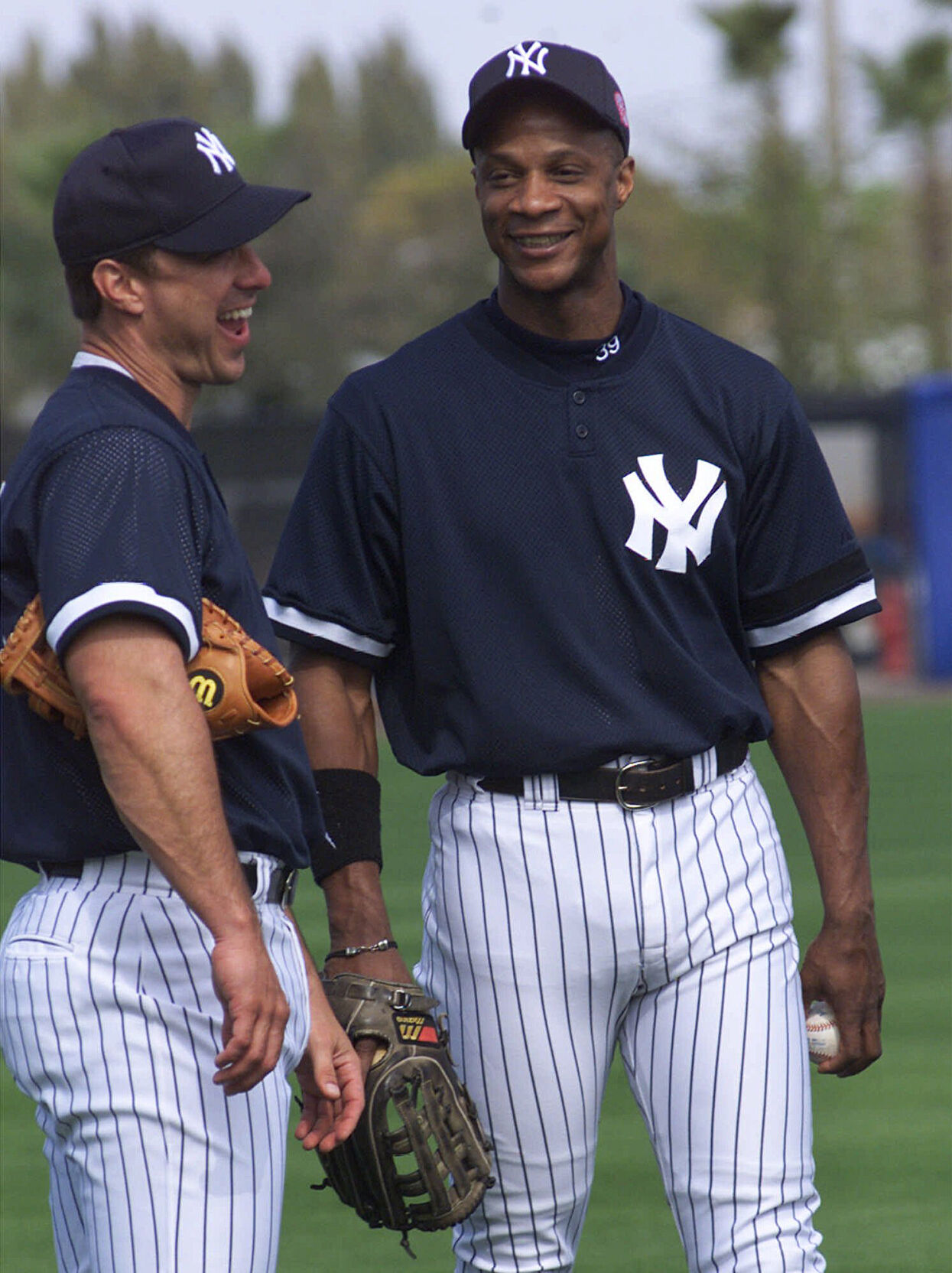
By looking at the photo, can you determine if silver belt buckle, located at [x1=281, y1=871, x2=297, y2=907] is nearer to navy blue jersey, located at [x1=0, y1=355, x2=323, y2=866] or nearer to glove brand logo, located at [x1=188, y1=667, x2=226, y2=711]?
navy blue jersey, located at [x1=0, y1=355, x2=323, y2=866]

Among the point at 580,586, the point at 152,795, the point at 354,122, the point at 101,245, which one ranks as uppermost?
the point at 354,122

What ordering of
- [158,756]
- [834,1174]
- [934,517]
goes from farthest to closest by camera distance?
[934,517] → [834,1174] → [158,756]

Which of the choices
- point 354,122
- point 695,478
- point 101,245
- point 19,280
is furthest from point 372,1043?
point 354,122

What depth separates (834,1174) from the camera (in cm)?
453

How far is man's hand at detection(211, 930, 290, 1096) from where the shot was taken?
7.18 feet

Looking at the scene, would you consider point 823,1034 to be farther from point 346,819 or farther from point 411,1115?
point 346,819

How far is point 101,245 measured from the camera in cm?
238

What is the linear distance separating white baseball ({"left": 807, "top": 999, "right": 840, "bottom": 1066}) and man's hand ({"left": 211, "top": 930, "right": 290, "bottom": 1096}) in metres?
1.11

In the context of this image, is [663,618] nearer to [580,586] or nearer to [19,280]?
[580,586]

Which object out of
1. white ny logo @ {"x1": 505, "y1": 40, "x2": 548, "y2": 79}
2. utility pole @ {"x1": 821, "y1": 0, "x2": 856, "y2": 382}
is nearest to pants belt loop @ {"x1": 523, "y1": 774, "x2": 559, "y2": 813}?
white ny logo @ {"x1": 505, "y1": 40, "x2": 548, "y2": 79}

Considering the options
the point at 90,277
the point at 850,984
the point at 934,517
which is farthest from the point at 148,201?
the point at 934,517

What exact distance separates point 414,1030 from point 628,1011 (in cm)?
37

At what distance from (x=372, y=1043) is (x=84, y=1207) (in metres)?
0.53

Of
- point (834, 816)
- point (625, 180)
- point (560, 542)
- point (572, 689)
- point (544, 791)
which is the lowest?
point (834, 816)
